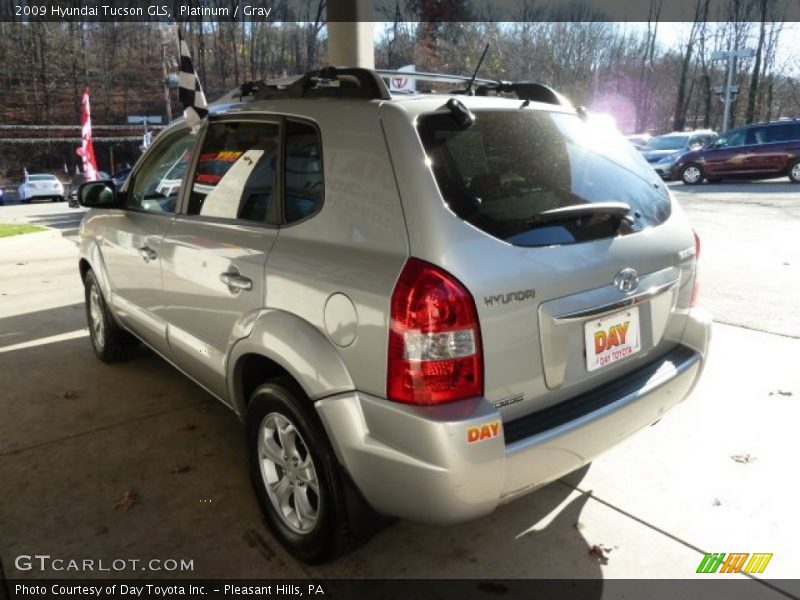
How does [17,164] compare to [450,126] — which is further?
[17,164]

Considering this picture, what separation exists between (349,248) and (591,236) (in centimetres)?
88

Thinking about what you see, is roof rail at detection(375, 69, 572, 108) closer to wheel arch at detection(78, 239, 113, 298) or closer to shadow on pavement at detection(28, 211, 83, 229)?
wheel arch at detection(78, 239, 113, 298)

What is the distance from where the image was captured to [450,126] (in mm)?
2213

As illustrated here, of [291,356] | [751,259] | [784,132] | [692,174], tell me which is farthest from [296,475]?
[692,174]

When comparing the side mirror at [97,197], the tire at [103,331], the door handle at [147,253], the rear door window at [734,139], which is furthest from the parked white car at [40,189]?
the door handle at [147,253]

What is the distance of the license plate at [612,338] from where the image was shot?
2219mm

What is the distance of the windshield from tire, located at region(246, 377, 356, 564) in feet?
82.1

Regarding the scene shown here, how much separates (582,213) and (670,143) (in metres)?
25.2

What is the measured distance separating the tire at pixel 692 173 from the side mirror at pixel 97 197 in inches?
777

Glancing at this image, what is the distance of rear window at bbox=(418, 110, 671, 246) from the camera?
2080 millimetres

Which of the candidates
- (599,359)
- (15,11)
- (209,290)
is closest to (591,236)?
(599,359)

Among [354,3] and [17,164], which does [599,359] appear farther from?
[17,164]

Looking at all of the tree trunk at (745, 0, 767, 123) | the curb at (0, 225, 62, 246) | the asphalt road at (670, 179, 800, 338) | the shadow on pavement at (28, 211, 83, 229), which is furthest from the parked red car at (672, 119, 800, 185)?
the tree trunk at (745, 0, 767, 123)

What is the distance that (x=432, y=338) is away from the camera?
1919 millimetres
